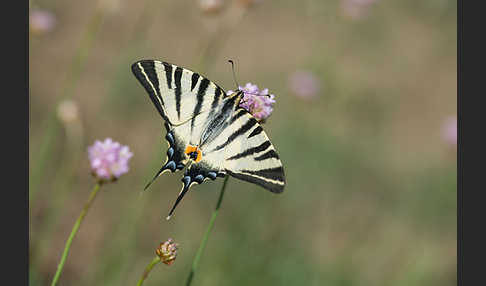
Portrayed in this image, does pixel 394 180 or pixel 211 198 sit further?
pixel 394 180

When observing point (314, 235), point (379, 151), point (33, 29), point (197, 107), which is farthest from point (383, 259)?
point (33, 29)

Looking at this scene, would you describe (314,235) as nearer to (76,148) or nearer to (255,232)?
(255,232)

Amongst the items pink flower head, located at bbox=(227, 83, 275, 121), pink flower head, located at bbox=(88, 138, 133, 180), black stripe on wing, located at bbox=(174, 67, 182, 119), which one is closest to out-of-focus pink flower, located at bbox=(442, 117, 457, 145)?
pink flower head, located at bbox=(227, 83, 275, 121)

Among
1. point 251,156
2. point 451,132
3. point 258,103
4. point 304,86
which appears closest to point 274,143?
point 304,86

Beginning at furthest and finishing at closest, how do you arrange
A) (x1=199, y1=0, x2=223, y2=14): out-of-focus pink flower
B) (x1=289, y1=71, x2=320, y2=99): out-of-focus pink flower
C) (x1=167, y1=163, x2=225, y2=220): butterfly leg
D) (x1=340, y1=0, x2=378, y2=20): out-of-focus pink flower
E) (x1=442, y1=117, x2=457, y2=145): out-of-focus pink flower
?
(x1=340, y1=0, x2=378, y2=20): out-of-focus pink flower < (x1=289, y1=71, x2=320, y2=99): out-of-focus pink flower < (x1=442, y1=117, x2=457, y2=145): out-of-focus pink flower < (x1=199, y1=0, x2=223, y2=14): out-of-focus pink flower < (x1=167, y1=163, x2=225, y2=220): butterfly leg

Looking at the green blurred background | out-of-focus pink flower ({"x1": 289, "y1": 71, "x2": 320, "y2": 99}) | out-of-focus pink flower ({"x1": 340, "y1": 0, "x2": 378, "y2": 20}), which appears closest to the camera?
the green blurred background

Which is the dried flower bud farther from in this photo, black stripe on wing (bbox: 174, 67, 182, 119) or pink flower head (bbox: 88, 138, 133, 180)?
black stripe on wing (bbox: 174, 67, 182, 119)
